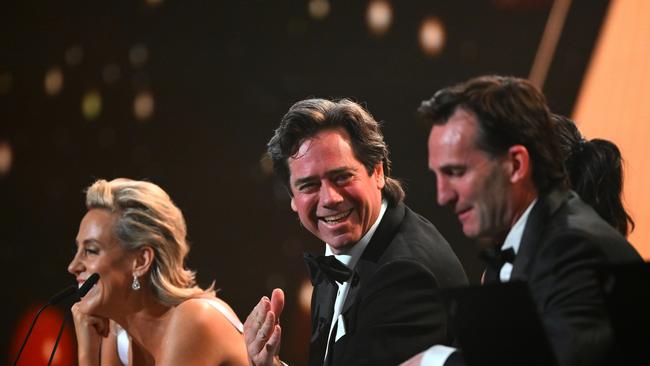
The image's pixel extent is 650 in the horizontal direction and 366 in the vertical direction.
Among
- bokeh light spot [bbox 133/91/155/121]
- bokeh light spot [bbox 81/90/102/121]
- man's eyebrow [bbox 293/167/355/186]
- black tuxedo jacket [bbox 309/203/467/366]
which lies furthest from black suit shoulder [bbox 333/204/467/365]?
bokeh light spot [bbox 81/90/102/121]

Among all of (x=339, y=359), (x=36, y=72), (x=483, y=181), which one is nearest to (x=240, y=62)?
(x=36, y=72)

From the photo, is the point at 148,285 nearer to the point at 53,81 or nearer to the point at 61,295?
the point at 61,295

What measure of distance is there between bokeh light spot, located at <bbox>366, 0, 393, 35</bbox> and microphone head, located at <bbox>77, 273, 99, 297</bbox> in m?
1.35

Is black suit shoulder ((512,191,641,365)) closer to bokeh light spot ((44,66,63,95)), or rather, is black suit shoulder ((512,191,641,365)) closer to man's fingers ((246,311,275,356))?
man's fingers ((246,311,275,356))

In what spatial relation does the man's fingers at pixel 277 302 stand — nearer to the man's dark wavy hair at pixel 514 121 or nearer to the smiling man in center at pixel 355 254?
the smiling man in center at pixel 355 254

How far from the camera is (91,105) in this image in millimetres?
3617

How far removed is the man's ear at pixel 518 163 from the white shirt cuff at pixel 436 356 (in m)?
0.31

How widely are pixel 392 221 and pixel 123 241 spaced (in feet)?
3.09

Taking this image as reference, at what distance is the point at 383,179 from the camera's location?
2.53 meters

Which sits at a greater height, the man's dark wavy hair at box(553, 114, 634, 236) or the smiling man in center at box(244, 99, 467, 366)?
the man's dark wavy hair at box(553, 114, 634, 236)

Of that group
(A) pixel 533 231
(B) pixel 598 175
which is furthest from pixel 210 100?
(A) pixel 533 231

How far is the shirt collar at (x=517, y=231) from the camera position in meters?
1.64

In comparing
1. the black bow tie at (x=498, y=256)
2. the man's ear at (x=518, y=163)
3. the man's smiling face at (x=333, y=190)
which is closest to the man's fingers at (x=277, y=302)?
the man's smiling face at (x=333, y=190)

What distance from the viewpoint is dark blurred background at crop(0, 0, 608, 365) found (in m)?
3.38
